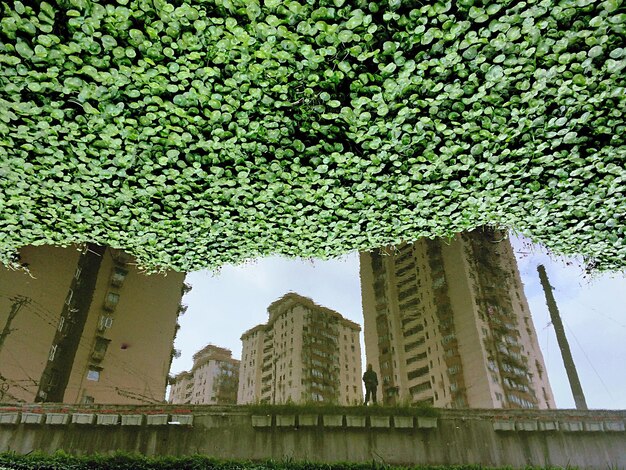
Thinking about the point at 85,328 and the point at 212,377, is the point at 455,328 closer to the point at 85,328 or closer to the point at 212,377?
the point at 85,328

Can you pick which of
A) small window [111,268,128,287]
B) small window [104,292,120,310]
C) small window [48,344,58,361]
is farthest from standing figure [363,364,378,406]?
small window [111,268,128,287]

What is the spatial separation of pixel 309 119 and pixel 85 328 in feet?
147

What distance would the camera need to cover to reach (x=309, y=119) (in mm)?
5609

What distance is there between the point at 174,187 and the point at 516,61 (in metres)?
5.14

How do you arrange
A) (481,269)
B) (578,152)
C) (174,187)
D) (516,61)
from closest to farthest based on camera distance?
1. (516,61)
2. (578,152)
3. (174,187)
4. (481,269)

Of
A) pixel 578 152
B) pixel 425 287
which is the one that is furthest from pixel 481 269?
pixel 578 152

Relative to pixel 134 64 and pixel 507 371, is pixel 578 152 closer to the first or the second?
pixel 134 64

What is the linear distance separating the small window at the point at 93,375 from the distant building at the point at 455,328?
3893 cm

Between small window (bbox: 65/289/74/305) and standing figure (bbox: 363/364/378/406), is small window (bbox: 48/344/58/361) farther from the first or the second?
standing figure (bbox: 363/364/378/406)

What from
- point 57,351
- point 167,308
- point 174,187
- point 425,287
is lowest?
point 174,187

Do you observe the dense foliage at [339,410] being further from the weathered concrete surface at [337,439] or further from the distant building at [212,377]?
the distant building at [212,377]

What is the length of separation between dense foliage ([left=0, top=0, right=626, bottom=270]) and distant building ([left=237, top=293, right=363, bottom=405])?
329 feet

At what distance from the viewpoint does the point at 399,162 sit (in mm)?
6137

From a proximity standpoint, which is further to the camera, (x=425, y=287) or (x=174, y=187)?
(x=425, y=287)
